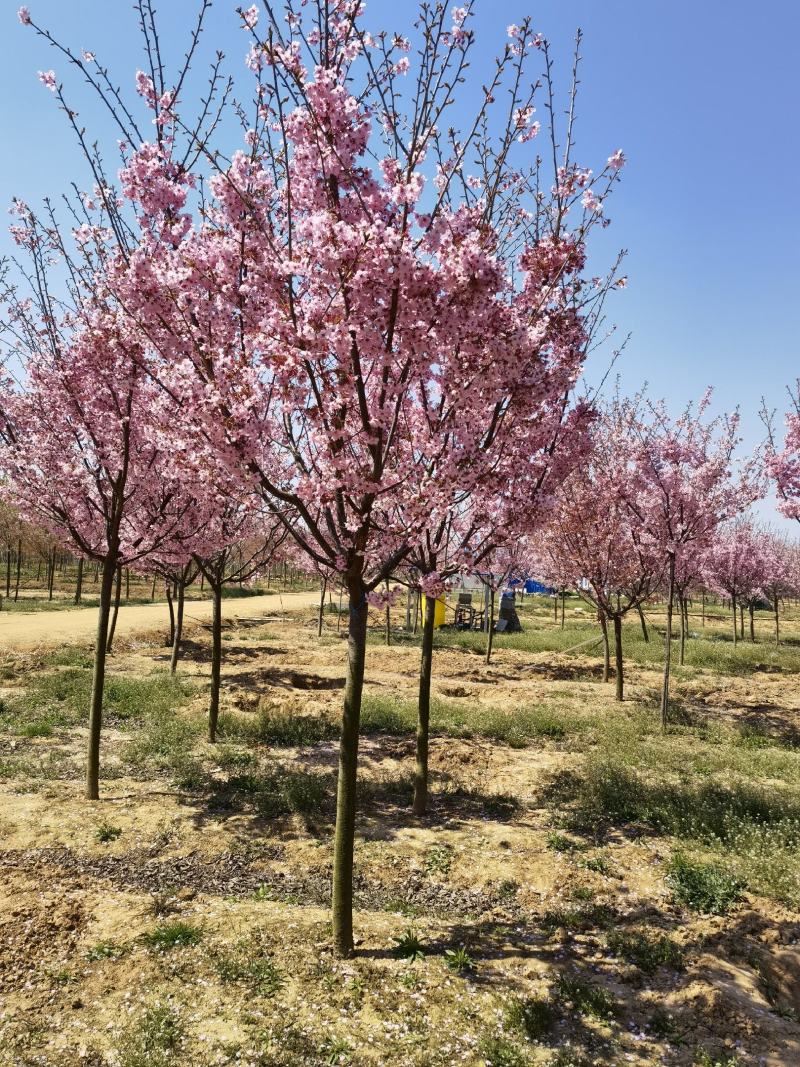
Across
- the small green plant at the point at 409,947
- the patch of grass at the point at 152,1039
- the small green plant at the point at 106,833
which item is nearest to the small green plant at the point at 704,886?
the small green plant at the point at 409,947

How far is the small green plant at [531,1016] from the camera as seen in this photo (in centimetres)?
451

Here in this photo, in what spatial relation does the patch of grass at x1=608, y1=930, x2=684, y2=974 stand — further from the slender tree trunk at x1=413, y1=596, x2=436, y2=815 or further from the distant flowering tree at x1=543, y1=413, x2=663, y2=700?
the distant flowering tree at x1=543, y1=413, x2=663, y2=700

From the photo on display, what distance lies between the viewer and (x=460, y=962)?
207 inches

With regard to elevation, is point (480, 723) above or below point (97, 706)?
below

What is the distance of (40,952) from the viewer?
5.12 m

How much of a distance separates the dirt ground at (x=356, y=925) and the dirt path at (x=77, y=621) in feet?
40.9

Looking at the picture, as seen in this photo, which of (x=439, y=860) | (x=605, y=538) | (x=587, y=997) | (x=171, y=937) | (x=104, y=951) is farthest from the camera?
(x=605, y=538)

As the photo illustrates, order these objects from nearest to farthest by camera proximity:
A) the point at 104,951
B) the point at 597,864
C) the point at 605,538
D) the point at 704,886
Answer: the point at 104,951 < the point at 704,886 < the point at 597,864 < the point at 605,538

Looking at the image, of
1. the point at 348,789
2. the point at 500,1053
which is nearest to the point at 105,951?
the point at 348,789

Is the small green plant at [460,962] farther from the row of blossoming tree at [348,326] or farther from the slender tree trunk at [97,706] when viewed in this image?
the slender tree trunk at [97,706]

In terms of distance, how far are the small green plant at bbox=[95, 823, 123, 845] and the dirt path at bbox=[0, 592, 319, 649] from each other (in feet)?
50.5

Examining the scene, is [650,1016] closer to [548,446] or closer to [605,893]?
[605,893]

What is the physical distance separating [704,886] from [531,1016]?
2944 millimetres

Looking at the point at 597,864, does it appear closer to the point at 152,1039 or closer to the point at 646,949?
the point at 646,949
